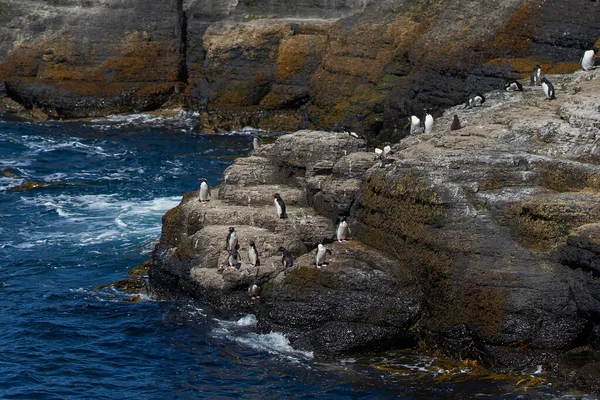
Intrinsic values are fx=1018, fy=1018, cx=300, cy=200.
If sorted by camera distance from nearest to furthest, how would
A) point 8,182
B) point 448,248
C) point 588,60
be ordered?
point 448,248 < point 588,60 < point 8,182

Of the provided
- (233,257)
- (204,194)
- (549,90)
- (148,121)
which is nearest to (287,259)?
(233,257)

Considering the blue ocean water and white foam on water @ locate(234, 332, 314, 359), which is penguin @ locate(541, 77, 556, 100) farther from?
white foam on water @ locate(234, 332, 314, 359)

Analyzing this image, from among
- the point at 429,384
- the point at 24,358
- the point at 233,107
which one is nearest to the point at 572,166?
the point at 429,384

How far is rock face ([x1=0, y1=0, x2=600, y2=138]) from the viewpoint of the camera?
4588 cm

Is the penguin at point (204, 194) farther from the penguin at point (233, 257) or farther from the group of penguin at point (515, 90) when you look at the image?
the group of penguin at point (515, 90)

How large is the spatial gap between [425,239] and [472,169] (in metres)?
2.29

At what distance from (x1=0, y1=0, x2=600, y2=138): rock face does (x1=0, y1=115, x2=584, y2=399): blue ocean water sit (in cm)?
1022

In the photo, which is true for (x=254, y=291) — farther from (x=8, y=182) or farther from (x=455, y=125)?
(x=8, y=182)

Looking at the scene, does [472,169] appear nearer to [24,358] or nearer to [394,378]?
[394,378]

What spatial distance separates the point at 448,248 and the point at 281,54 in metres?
33.1

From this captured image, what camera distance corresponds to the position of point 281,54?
57.1 metres


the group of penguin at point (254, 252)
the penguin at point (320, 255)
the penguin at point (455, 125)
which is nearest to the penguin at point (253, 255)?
the group of penguin at point (254, 252)

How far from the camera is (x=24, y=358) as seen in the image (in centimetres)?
2698

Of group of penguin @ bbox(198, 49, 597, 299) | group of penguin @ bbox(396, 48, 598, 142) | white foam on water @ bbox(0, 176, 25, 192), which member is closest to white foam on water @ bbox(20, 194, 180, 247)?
white foam on water @ bbox(0, 176, 25, 192)
